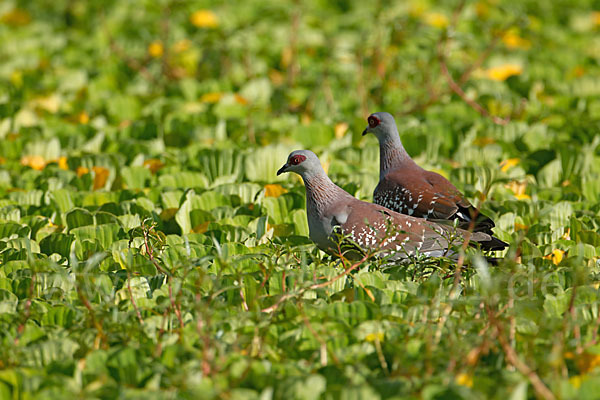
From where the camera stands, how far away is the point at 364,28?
36.2ft

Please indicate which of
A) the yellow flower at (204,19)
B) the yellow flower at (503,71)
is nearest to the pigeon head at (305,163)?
the yellow flower at (503,71)

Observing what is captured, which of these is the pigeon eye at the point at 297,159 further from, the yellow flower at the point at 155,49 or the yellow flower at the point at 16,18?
the yellow flower at the point at 16,18

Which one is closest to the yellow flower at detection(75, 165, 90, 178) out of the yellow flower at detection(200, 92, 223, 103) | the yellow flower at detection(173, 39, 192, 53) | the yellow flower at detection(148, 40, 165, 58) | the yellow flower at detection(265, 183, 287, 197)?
the yellow flower at detection(265, 183, 287, 197)

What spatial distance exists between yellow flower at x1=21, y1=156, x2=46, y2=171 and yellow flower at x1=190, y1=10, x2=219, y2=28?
14.4ft

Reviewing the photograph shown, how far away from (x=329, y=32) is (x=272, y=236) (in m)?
6.13

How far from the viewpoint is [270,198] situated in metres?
5.89

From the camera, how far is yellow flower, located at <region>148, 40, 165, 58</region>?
1012cm

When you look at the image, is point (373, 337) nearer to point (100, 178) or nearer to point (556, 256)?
point (556, 256)

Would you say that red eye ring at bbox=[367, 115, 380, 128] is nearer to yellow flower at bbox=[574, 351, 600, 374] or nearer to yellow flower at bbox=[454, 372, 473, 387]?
yellow flower at bbox=[574, 351, 600, 374]

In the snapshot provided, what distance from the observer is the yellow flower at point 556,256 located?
5017mm

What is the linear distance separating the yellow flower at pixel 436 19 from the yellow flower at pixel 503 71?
1338 millimetres

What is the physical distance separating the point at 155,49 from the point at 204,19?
1128 millimetres

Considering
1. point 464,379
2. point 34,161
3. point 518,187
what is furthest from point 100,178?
point 464,379

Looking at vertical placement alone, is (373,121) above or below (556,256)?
above
